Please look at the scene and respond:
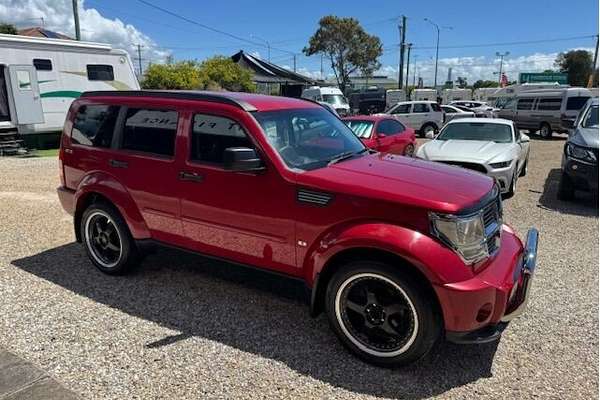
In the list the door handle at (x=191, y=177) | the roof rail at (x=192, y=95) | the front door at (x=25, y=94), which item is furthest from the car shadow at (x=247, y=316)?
the front door at (x=25, y=94)

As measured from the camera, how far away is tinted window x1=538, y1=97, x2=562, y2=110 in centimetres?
2172

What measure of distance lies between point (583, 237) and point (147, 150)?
5.52m

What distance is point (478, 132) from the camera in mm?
9773

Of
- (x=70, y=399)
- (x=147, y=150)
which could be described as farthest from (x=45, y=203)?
(x=70, y=399)

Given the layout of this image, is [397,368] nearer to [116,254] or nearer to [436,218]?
[436,218]

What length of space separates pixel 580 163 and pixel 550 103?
16.6 m

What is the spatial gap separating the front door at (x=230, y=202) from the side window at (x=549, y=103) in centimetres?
2210

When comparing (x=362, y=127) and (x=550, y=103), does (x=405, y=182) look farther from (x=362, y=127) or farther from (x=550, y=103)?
(x=550, y=103)

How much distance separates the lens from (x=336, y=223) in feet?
10.6

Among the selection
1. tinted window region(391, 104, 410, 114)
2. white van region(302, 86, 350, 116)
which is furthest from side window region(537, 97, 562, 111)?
white van region(302, 86, 350, 116)

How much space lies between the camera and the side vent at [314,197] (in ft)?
10.6

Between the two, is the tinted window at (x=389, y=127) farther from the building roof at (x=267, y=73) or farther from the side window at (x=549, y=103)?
the building roof at (x=267, y=73)

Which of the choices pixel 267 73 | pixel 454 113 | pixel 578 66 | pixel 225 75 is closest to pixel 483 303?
pixel 454 113

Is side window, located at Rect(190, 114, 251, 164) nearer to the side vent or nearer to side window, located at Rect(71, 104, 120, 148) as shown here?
the side vent
